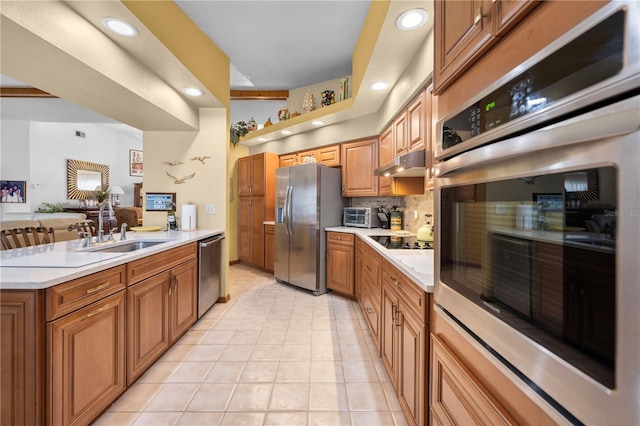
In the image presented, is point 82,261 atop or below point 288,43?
below

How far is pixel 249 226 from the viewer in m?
5.09

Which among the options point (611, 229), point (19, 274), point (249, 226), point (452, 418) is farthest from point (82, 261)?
point (249, 226)

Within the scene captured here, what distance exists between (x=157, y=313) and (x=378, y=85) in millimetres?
2881

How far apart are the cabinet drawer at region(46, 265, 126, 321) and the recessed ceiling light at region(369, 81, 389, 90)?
8.78 feet

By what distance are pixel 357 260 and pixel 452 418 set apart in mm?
2307

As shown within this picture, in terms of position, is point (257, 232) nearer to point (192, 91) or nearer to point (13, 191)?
point (192, 91)

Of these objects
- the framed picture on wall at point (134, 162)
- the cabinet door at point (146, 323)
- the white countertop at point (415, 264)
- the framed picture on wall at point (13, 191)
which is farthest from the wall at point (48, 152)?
the white countertop at point (415, 264)

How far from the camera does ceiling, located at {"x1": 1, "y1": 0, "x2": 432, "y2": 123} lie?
2523 millimetres

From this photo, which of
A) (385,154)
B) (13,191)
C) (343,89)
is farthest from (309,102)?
Answer: (13,191)

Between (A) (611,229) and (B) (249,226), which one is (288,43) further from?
(A) (611,229)

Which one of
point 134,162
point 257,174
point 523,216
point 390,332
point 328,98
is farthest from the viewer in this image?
point 134,162

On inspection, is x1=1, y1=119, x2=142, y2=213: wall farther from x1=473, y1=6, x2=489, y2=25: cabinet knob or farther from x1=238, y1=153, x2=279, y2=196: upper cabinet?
x1=473, y1=6, x2=489, y2=25: cabinet knob

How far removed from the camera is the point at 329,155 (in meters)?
4.07

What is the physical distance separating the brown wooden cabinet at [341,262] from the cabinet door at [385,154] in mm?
695
